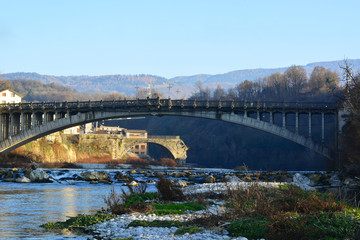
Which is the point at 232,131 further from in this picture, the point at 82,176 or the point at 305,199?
the point at 305,199

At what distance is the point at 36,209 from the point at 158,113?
53.6 metres

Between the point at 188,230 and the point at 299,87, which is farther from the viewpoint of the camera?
the point at 299,87

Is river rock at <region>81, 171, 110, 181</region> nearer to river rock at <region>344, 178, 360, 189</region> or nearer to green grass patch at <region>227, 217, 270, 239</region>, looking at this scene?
river rock at <region>344, 178, 360, 189</region>

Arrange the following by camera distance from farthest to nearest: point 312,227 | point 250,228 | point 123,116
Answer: point 123,116
point 250,228
point 312,227

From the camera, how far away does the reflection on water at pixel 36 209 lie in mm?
24078

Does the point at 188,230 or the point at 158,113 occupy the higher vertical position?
the point at 158,113

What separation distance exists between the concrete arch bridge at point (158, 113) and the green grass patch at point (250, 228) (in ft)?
202

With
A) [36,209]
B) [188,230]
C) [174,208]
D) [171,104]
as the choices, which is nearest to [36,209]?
[36,209]

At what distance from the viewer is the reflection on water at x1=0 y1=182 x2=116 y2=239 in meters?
Result: 24.1

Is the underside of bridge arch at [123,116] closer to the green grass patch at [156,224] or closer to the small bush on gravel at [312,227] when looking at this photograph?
the green grass patch at [156,224]

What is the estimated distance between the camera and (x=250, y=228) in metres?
20.0

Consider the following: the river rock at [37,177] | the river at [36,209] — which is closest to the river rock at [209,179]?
the river rock at [37,177]

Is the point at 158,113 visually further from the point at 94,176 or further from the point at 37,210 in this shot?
the point at 37,210

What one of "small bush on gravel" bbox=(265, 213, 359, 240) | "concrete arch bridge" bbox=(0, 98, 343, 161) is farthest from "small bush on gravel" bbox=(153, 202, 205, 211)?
"concrete arch bridge" bbox=(0, 98, 343, 161)
